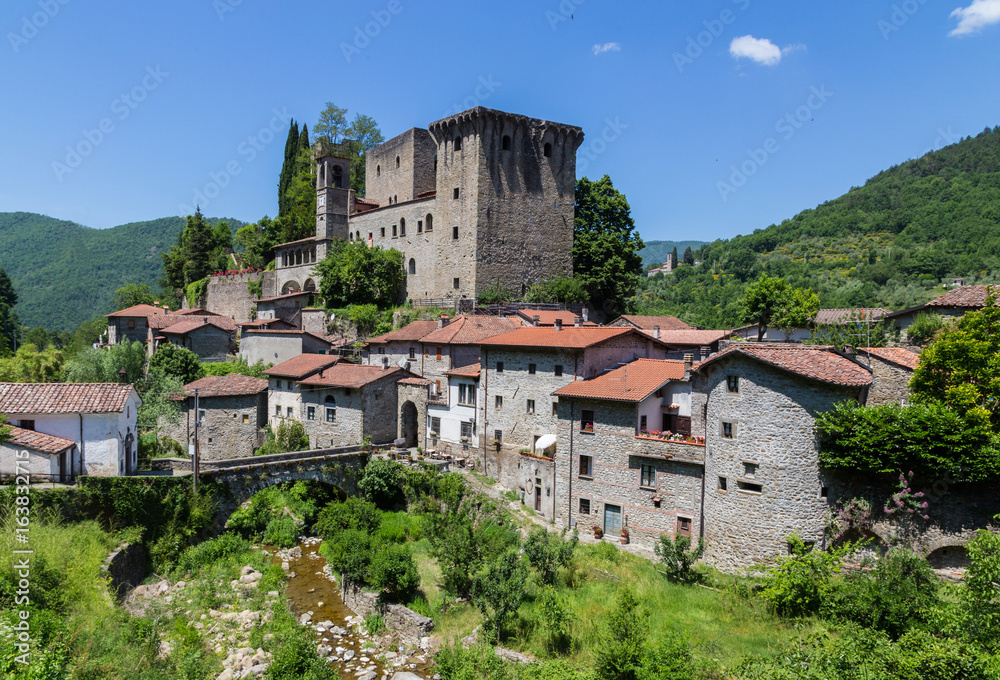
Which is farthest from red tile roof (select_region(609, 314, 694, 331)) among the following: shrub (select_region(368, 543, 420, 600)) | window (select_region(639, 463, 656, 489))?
shrub (select_region(368, 543, 420, 600))

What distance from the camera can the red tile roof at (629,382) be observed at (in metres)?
27.6

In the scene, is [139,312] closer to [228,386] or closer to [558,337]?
[228,386]

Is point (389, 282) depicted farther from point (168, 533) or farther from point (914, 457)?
point (914, 457)

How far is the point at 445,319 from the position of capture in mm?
43688

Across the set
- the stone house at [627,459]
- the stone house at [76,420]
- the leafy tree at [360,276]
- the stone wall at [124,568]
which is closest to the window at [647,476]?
the stone house at [627,459]

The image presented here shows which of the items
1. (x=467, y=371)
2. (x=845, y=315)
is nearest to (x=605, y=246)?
(x=845, y=315)

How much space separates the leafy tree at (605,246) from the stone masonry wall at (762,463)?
2982 cm

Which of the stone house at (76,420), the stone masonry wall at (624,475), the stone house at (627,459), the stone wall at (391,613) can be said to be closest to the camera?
the stone wall at (391,613)

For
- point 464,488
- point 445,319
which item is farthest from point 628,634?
point 445,319

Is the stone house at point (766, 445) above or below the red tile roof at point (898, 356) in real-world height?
below

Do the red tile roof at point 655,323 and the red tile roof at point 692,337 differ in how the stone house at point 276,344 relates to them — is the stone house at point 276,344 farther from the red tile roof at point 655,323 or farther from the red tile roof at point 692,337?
the red tile roof at point 692,337

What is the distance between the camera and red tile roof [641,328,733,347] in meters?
37.1

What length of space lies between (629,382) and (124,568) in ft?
72.9

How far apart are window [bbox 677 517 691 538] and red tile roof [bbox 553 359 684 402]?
16.8ft
